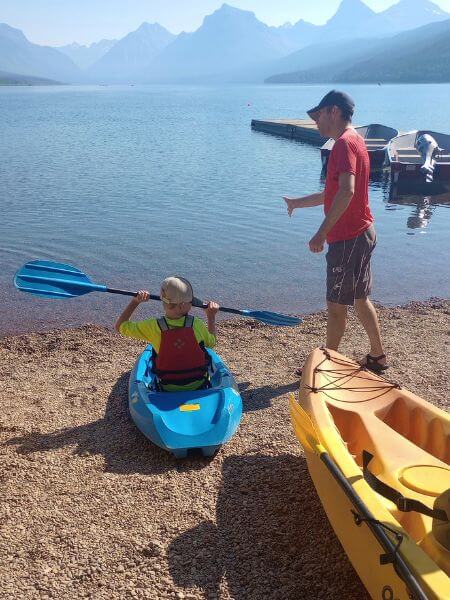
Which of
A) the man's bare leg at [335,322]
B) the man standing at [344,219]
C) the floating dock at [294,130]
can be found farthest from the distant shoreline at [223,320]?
the floating dock at [294,130]

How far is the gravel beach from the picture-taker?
340 centimetres

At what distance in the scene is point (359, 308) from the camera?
5586mm

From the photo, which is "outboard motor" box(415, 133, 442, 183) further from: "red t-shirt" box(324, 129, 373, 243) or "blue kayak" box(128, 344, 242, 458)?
"blue kayak" box(128, 344, 242, 458)

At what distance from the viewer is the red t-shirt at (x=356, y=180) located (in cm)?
499

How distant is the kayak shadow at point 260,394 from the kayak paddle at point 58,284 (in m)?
0.68

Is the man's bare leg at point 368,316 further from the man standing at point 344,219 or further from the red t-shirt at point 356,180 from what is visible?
the red t-shirt at point 356,180

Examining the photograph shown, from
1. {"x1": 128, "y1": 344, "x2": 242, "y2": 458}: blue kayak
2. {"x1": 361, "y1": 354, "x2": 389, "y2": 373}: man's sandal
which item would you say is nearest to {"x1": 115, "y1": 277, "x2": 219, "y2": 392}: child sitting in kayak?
{"x1": 128, "y1": 344, "x2": 242, "y2": 458}: blue kayak

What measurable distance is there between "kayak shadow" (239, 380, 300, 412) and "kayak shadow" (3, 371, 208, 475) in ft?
3.38

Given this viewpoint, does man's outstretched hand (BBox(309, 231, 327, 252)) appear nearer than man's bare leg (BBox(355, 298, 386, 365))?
Yes

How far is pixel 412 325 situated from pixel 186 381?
387cm

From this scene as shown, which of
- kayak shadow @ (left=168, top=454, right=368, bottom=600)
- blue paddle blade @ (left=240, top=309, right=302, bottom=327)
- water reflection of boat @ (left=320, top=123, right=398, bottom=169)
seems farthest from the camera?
water reflection of boat @ (left=320, top=123, right=398, bottom=169)

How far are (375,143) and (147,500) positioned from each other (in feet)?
80.6

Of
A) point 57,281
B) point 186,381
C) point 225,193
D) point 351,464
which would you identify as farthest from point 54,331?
point 225,193

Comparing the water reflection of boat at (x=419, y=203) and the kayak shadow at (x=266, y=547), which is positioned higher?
the kayak shadow at (x=266, y=547)
